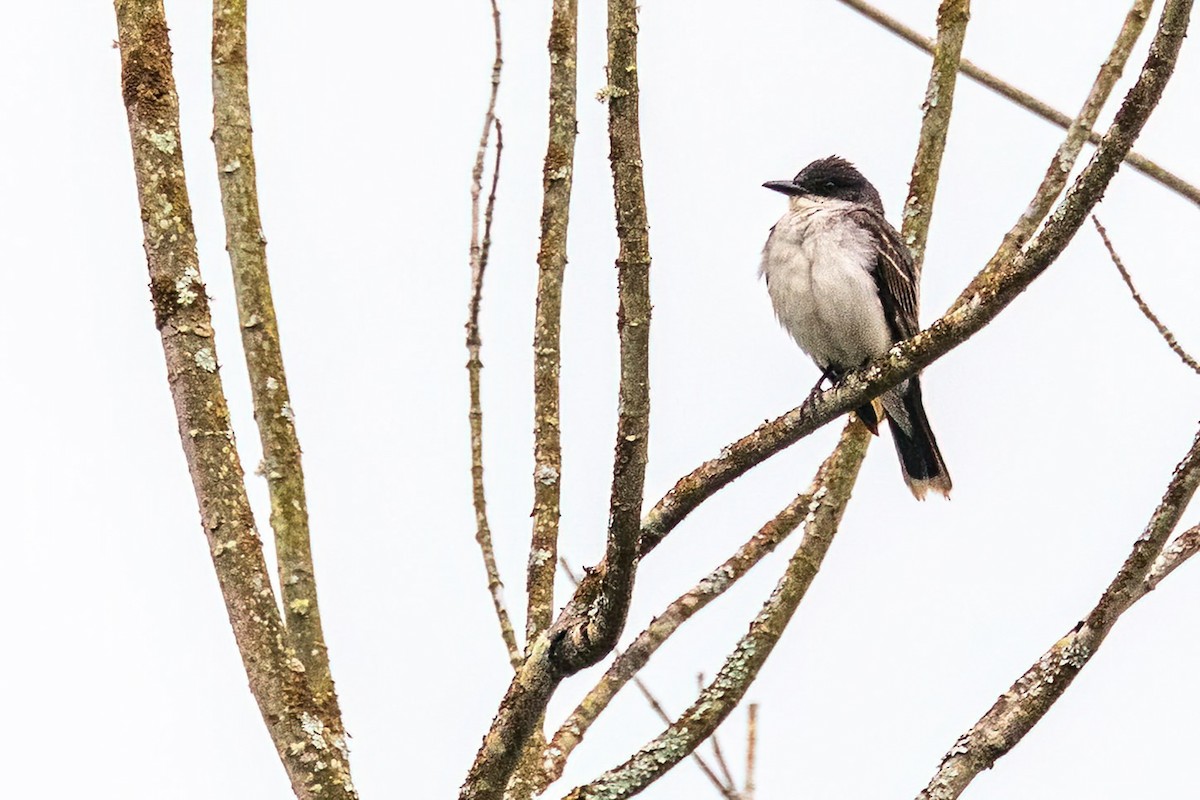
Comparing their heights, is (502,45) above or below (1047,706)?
above

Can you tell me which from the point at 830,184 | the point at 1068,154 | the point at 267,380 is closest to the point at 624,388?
the point at 267,380

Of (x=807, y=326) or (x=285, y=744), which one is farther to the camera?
(x=807, y=326)

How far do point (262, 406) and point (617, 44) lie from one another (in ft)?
5.04

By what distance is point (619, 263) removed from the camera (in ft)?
12.2

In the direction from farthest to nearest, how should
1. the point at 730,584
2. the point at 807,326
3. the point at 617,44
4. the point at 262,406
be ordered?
the point at 807,326
the point at 730,584
the point at 262,406
the point at 617,44

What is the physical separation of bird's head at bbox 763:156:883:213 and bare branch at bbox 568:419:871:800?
2642mm

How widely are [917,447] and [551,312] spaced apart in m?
3.14

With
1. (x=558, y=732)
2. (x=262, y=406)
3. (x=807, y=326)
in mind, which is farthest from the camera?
(x=807, y=326)

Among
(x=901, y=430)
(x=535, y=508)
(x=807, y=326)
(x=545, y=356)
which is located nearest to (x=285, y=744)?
(x=535, y=508)

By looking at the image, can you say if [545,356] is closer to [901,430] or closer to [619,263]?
[619,263]

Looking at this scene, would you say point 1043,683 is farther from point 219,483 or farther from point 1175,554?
point 219,483

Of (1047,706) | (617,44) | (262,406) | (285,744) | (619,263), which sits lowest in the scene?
(1047,706)

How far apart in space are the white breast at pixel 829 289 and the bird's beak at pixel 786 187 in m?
0.58

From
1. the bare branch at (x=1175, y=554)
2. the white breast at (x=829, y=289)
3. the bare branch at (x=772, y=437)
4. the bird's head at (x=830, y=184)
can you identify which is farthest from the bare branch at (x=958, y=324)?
the bird's head at (x=830, y=184)
